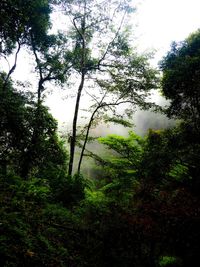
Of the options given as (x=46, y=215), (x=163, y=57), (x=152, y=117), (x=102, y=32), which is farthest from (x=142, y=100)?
(x=152, y=117)

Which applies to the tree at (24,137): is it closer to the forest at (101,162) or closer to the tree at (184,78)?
the forest at (101,162)

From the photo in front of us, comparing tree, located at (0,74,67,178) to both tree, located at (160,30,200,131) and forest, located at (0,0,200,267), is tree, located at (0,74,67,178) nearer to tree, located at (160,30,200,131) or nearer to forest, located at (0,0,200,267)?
forest, located at (0,0,200,267)

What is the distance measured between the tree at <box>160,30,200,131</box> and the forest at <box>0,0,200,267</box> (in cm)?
5

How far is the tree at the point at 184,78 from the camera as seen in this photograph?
1055 cm

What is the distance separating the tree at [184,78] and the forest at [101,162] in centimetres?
5

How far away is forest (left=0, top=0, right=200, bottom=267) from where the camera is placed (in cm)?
599

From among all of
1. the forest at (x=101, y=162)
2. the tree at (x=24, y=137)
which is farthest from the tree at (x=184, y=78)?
the tree at (x=24, y=137)

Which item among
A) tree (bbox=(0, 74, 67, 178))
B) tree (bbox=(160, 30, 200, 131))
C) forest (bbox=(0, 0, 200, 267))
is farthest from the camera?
tree (bbox=(160, 30, 200, 131))

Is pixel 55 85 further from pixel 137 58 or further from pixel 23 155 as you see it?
pixel 23 155

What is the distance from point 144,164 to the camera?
10180 millimetres

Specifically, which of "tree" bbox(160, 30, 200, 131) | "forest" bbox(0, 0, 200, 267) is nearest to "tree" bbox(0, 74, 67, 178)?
"forest" bbox(0, 0, 200, 267)

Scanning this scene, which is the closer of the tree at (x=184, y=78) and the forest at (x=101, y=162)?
the forest at (x=101, y=162)

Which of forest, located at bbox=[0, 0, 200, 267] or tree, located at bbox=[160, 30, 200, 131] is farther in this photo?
tree, located at bbox=[160, 30, 200, 131]

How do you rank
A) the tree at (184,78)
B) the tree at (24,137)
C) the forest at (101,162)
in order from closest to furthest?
1. the forest at (101,162)
2. the tree at (24,137)
3. the tree at (184,78)
